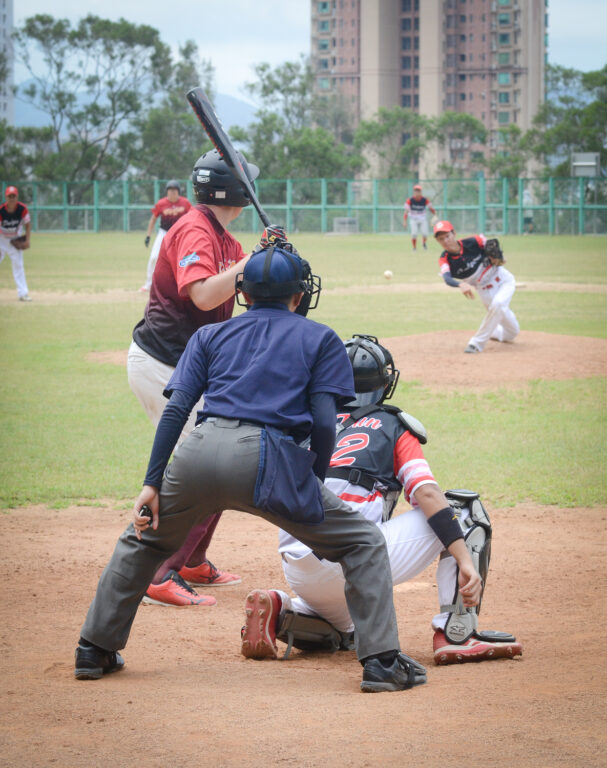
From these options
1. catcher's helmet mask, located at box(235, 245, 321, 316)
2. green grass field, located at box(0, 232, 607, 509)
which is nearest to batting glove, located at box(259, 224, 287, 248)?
catcher's helmet mask, located at box(235, 245, 321, 316)

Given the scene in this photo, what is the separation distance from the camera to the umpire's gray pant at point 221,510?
3590 millimetres

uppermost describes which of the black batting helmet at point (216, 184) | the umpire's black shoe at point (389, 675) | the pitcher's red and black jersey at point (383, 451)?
the black batting helmet at point (216, 184)

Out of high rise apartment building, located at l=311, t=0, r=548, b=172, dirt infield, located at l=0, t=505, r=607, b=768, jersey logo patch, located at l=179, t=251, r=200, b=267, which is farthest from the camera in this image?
high rise apartment building, located at l=311, t=0, r=548, b=172

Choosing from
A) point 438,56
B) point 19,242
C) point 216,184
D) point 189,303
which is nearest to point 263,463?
point 189,303

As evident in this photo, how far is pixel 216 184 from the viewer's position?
526 centimetres

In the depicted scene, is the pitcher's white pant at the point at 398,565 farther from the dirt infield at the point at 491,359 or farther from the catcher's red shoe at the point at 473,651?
the dirt infield at the point at 491,359

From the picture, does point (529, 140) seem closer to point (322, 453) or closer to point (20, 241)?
point (20, 241)

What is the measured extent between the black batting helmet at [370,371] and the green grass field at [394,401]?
3.22 metres

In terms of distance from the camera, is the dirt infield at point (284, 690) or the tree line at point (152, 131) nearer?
the dirt infield at point (284, 690)

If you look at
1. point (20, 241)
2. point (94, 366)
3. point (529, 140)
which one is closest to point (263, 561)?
point (94, 366)

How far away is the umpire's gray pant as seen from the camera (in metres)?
3.59

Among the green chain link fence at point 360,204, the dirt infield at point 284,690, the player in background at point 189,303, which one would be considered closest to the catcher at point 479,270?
the dirt infield at point 284,690

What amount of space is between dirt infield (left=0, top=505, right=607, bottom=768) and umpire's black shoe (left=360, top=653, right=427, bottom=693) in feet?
0.19

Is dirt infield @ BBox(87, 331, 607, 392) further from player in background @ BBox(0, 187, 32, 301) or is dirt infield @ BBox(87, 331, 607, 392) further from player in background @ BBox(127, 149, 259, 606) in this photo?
player in background @ BBox(0, 187, 32, 301)
